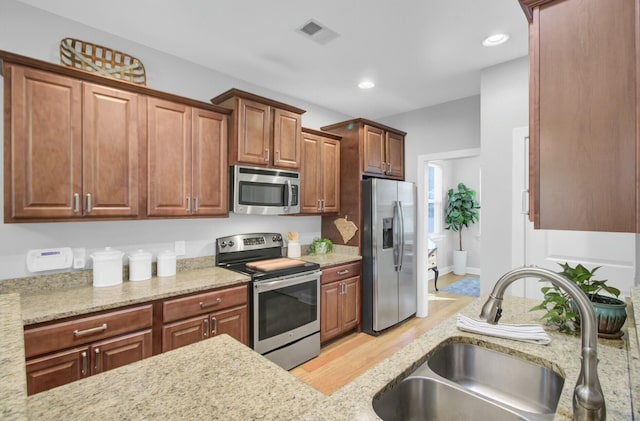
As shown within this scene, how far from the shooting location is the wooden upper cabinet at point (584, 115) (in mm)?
765

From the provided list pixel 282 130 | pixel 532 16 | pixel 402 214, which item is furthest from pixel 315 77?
pixel 532 16

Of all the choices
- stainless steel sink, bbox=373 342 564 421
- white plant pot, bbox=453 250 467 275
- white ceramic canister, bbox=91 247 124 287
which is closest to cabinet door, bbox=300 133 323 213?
white ceramic canister, bbox=91 247 124 287

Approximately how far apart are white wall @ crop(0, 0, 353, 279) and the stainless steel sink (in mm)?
2290

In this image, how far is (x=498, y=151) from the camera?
9.49 ft

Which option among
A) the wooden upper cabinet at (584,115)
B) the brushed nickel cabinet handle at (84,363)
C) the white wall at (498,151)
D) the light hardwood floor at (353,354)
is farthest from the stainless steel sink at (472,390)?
the white wall at (498,151)

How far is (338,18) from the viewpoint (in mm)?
2186

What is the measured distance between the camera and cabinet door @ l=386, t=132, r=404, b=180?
4.01m

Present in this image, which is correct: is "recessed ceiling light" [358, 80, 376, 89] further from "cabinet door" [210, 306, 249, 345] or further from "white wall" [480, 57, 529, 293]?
"cabinet door" [210, 306, 249, 345]

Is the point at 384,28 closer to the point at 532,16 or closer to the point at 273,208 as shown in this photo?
the point at 532,16

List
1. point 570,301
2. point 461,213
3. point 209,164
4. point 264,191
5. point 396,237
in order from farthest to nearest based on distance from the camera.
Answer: point 461,213, point 396,237, point 264,191, point 209,164, point 570,301

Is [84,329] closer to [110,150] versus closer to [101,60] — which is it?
[110,150]

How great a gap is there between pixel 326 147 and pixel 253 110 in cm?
107

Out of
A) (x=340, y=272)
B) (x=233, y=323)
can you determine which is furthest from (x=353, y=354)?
(x=233, y=323)

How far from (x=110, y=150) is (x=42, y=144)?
0.35 metres
